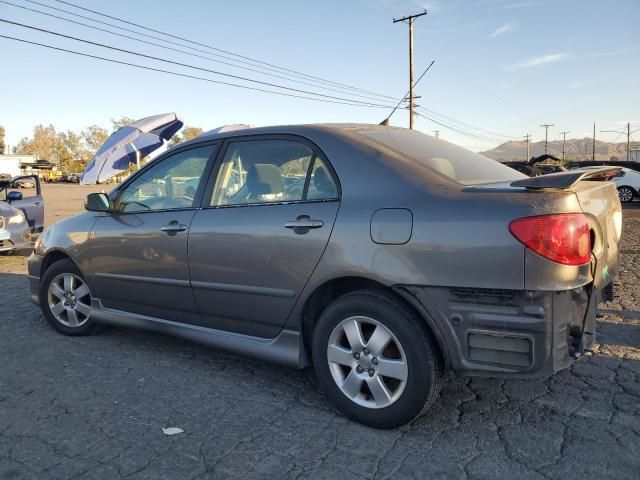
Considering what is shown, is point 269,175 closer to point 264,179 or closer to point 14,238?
point 264,179

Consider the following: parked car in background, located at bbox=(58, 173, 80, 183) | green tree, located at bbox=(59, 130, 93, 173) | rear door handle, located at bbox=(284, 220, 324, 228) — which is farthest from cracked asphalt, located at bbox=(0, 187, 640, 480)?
green tree, located at bbox=(59, 130, 93, 173)

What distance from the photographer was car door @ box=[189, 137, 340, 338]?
2.93 m

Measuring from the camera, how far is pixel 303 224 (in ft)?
9.56

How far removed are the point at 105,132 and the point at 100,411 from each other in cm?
10458

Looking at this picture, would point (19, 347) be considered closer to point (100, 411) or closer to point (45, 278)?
point (45, 278)

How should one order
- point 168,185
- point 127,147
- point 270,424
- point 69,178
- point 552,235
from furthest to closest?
point 69,178, point 127,147, point 168,185, point 270,424, point 552,235

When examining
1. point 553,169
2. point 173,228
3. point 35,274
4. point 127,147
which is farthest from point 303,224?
point 127,147

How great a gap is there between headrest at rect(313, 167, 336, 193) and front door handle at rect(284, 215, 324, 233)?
0.19 metres

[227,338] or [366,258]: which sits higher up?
[366,258]

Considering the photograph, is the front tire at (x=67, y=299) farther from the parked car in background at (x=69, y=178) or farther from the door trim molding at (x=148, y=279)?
the parked car in background at (x=69, y=178)

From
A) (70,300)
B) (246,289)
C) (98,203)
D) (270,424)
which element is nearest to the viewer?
(270,424)

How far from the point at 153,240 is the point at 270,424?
1570mm

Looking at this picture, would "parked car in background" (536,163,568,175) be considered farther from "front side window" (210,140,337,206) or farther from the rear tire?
the rear tire

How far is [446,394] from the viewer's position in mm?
3168
